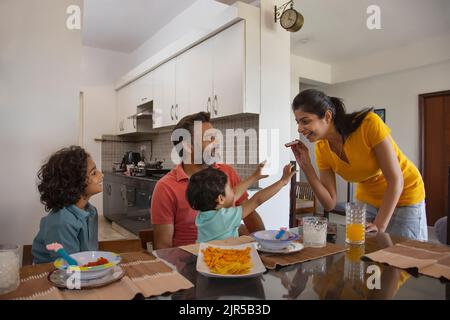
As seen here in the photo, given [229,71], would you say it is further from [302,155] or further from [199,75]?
[302,155]

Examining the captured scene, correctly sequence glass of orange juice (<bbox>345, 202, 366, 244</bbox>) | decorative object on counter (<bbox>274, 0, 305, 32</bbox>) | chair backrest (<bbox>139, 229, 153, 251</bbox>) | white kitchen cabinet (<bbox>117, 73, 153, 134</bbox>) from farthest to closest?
white kitchen cabinet (<bbox>117, 73, 153, 134</bbox>), decorative object on counter (<bbox>274, 0, 305, 32</bbox>), chair backrest (<bbox>139, 229, 153, 251</bbox>), glass of orange juice (<bbox>345, 202, 366, 244</bbox>)

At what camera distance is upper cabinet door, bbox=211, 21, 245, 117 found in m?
2.71

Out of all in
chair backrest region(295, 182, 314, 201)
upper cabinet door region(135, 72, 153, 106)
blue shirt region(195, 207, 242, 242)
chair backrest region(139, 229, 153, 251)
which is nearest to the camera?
blue shirt region(195, 207, 242, 242)

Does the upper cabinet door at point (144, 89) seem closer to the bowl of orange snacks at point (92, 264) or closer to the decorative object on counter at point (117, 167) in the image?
the decorative object on counter at point (117, 167)

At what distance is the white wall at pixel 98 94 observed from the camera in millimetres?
5293

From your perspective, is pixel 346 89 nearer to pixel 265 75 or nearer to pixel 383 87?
pixel 383 87

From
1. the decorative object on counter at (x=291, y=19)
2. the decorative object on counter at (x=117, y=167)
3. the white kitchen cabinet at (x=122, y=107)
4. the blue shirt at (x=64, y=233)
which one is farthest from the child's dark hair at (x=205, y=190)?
the decorative object on counter at (x=117, y=167)

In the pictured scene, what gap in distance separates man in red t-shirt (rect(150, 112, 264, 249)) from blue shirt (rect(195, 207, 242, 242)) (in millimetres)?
214

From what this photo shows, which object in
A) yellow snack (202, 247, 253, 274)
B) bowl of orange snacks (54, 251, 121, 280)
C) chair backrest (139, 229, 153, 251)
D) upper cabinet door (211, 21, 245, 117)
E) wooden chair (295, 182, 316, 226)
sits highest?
upper cabinet door (211, 21, 245, 117)

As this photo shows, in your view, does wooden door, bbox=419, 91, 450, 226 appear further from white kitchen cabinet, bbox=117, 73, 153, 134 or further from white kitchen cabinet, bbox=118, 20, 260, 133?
white kitchen cabinet, bbox=117, 73, 153, 134

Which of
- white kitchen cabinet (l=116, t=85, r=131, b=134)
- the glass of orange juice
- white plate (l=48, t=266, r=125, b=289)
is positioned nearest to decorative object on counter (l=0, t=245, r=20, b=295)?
white plate (l=48, t=266, r=125, b=289)

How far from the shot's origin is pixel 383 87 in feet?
17.0

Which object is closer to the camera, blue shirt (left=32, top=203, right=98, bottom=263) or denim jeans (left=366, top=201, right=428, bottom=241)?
blue shirt (left=32, top=203, right=98, bottom=263)
